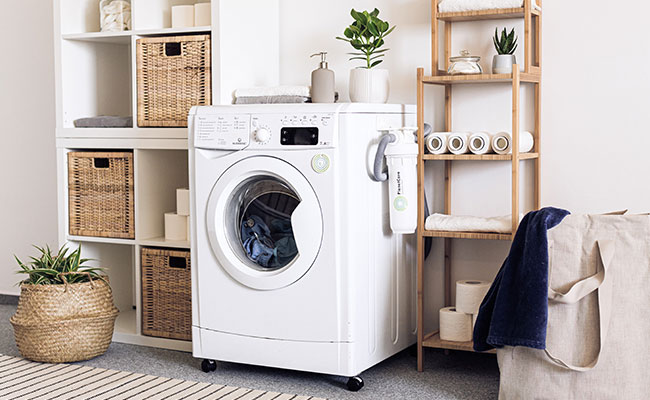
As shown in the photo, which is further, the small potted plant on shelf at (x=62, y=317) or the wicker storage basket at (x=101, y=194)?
the wicker storage basket at (x=101, y=194)

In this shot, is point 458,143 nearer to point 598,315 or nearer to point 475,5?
point 475,5

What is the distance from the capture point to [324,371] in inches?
112

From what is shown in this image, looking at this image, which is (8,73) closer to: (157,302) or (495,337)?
(157,302)

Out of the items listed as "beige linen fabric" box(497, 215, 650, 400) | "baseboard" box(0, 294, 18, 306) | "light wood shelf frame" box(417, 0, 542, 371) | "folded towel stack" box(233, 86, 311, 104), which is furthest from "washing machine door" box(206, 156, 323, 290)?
"baseboard" box(0, 294, 18, 306)

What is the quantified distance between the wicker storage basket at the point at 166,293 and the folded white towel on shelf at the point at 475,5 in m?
1.36

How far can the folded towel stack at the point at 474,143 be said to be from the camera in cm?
296

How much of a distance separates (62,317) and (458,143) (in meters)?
1.61

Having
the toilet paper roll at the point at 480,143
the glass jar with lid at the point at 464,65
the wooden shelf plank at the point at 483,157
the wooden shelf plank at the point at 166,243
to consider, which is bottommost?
the wooden shelf plank at the point at 166,243

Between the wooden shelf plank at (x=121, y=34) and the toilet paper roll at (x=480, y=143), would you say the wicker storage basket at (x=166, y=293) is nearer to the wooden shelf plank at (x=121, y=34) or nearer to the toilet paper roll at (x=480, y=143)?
the wooden shelf plank at (x=121, y=34)

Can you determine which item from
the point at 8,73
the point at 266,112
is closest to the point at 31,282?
the point at 266,112

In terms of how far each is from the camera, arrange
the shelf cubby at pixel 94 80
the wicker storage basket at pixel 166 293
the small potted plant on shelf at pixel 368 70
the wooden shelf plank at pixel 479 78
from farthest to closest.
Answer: the shelf cubby at pixel 94 80
the wicker storage basket at pixel 166 293
the small potted plant on shelf at pixel 368 70
the wooden shelf plank at pixel 479 78

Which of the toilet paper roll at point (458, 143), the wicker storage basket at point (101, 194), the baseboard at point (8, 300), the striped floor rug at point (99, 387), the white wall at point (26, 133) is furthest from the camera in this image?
the baseboard at point (8, 300)

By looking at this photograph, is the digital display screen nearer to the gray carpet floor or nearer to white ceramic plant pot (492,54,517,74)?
white ceramic plant pot (492,54,517,74)

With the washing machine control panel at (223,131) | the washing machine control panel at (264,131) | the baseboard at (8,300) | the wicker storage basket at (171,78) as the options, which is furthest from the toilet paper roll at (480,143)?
the baseboard at (8,300)
